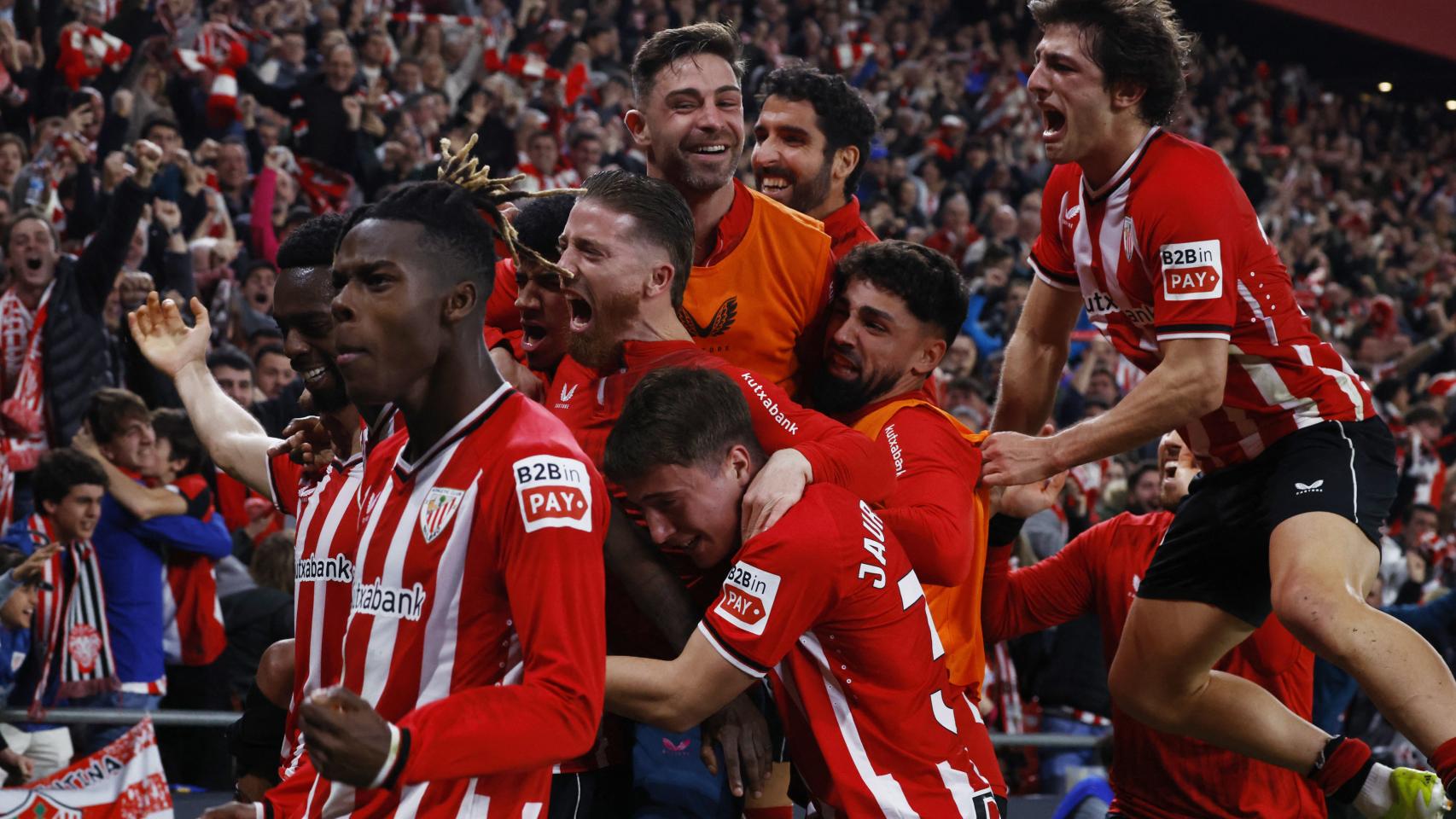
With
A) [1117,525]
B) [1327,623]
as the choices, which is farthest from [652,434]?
[1117,525]

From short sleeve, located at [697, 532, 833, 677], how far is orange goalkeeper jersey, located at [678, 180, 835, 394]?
3.50 ft

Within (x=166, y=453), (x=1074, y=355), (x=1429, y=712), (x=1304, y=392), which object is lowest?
(x=1074, y=355)

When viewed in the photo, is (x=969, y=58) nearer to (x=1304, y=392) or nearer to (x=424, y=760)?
(x=1304, y=392)

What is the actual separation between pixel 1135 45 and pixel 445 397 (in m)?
2.33

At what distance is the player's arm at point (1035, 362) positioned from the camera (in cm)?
496

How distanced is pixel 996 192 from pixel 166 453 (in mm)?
10695

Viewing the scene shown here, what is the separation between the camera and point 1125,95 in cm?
433

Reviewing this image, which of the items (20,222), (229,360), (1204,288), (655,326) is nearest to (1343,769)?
(1204,288)

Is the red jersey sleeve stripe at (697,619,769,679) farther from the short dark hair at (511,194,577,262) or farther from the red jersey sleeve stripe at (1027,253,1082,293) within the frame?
the red jersey sleeve stripe at (1027,253,1082,293)

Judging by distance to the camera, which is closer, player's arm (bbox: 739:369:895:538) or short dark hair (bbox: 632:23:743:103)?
player's arm (bbox: 739:369:895:538)

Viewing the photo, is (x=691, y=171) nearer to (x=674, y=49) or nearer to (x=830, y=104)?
(x=674, y=49)

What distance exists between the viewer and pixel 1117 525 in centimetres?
544

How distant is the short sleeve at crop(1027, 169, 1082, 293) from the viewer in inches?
184

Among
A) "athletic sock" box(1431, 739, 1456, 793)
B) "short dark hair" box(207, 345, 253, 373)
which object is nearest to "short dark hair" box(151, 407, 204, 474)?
"short dark hair" box(207, 345, 253, 373)
